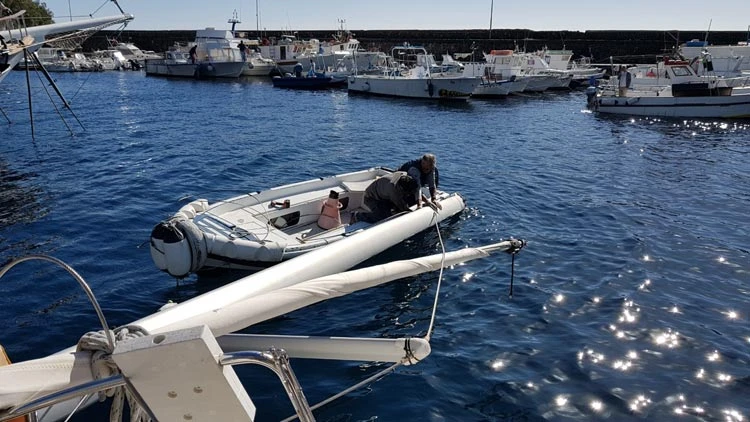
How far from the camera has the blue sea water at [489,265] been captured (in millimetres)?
8039

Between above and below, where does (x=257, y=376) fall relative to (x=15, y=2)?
below

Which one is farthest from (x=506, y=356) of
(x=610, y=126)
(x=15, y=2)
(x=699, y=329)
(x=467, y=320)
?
(x=15, y=2)

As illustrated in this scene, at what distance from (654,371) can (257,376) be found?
238 inches

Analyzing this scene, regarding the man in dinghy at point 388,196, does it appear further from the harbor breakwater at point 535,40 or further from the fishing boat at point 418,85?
the harbor breakwater at point 535,40

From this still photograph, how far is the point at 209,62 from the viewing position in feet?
204

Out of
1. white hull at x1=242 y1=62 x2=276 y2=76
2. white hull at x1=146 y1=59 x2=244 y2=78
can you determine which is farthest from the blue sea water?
white hull at x1=242 y1=62 x2=276 y2=76

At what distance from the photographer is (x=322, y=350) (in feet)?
14.1

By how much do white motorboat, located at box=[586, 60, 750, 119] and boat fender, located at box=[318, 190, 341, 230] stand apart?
95.4 ft

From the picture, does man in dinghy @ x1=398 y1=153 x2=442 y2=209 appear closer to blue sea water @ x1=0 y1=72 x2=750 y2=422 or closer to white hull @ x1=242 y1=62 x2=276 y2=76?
blue sea water @ x1=0 y1=72 x2=750 y2=422

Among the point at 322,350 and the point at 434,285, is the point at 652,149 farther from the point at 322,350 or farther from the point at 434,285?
the point at 322,350

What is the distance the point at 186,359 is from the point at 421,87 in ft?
138

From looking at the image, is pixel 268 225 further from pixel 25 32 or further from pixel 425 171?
pixel 25 32

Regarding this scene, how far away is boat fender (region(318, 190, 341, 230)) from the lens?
12727mm

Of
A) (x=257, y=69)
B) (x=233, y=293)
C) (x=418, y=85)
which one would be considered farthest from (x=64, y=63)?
(x=233, y=293)
